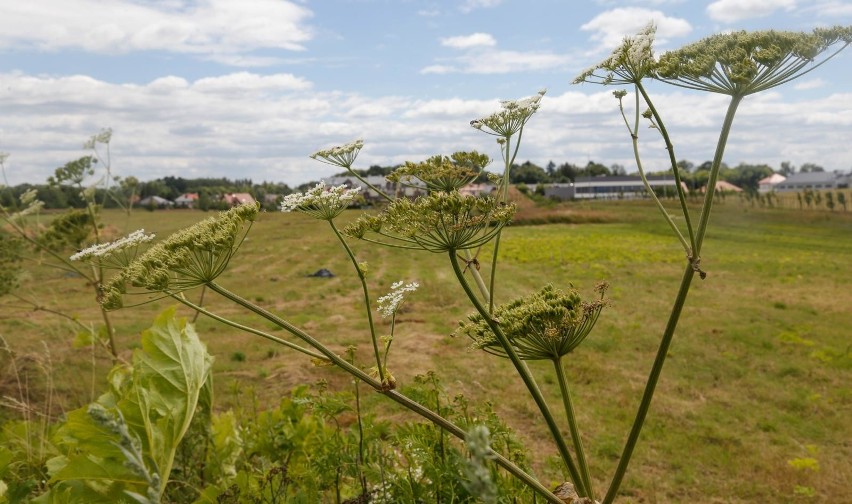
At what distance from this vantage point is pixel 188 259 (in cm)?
221

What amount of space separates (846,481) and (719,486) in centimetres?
156

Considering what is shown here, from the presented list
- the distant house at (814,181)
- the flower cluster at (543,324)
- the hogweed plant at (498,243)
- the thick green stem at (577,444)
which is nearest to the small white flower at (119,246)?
the hogweed plant at (498,243)

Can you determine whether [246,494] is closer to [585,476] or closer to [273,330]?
[585,476]

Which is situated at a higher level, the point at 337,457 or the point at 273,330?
the point at 337,457

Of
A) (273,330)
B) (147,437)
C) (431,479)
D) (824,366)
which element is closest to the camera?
(147,437)

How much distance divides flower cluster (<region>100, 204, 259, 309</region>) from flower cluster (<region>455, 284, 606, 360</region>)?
898mm

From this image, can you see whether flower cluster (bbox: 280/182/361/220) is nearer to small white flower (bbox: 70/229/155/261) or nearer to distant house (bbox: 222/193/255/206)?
distant house (bbox: 222/193/255/206)

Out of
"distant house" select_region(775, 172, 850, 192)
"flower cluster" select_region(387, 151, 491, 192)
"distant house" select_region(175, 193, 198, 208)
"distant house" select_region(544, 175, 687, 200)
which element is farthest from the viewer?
"distant house" select_region(775, 172, 850, 192)

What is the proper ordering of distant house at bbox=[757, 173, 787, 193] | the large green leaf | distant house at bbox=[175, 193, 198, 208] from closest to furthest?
1. the large green leaf
2. distant house at bbox=[175, 193, 198, 208]
3. distant house at bbox=[757, 173, 787, 193]

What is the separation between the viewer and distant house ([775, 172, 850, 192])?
129 metres

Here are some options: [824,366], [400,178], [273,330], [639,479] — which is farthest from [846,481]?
[273,330]

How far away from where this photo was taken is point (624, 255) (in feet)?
98.8

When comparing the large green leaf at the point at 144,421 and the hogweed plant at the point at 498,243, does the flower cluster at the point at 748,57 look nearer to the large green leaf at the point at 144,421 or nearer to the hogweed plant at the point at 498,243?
the hogweed plant at the point at 498,243

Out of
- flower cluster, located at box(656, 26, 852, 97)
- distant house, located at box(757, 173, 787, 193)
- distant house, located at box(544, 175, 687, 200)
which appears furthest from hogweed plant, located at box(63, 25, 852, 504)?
distant house, located at box(757, 173, 787, 193)
